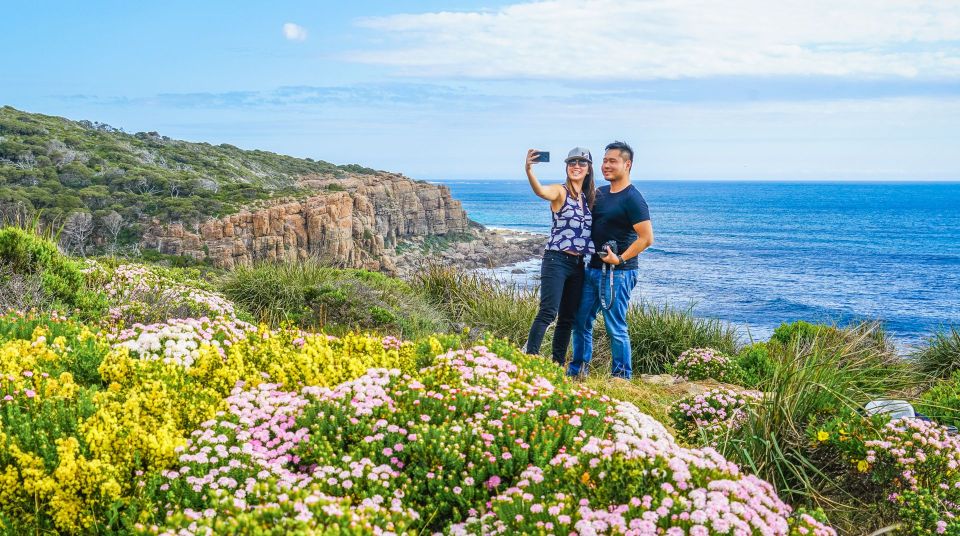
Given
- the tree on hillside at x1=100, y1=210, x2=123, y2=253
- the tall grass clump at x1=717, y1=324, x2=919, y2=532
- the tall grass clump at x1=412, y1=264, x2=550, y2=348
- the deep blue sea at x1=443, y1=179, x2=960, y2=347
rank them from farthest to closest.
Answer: the deep blue sea at x1=443, y1=179, x2=960, y2=347 < the tree on hillside at x1=100, y1=210, x2=123, y2=253 < the tall grass clump at x1=412, y1=264, x2=550, y2=348 < the tall grass clump at x1=717, y1=324, x2=919, y2=532

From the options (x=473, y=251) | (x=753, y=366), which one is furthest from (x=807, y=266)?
(x=753, y=366)

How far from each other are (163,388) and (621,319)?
427 centimetres

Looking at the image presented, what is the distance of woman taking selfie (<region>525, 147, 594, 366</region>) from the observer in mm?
6926

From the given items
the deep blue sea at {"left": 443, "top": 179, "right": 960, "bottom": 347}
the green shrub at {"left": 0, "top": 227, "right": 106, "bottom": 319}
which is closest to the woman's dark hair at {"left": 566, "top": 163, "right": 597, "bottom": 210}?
the deep blue sea at {"left": 443, "top": 179, "right": 960, "bottom": 347}

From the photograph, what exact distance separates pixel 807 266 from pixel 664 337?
206ft

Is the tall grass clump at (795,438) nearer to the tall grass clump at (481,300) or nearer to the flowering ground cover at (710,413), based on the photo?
the flowering ground cover at (710,413)

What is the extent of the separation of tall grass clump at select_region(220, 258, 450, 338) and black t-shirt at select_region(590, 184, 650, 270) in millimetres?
3295

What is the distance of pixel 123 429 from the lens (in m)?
3.98

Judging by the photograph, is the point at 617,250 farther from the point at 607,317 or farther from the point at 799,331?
the point at 799,331

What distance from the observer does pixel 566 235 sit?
6.96 m

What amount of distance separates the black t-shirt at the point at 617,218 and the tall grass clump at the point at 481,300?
278 centimetres

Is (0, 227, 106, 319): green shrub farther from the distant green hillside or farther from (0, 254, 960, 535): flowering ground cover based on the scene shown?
the distant green hillside

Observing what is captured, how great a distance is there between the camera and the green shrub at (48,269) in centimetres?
823

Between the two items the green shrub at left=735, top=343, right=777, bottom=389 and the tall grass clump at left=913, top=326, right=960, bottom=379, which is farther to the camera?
the tall grass clump at left=913, top=326, right=960, bottom=379
